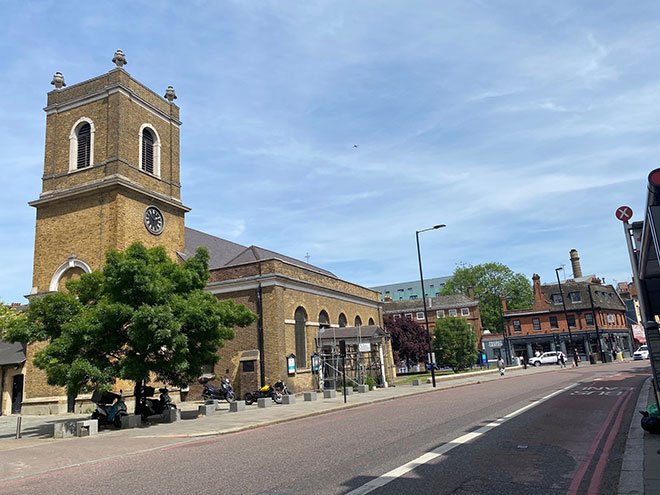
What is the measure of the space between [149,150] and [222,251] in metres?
10.2

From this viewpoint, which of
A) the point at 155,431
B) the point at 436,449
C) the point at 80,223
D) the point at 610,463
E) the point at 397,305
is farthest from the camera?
the point at 397,305

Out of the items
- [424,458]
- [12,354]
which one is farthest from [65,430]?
[12,354]

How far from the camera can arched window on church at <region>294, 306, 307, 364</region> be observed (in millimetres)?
30328

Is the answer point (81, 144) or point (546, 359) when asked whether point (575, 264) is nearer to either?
point (546, 359)

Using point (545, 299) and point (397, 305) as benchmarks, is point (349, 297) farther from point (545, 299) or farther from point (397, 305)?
point (397, 305)

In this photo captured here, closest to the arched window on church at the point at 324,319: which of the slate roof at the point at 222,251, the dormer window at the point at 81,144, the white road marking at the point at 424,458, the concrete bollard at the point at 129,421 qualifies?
the slate roof at the point at 222,251

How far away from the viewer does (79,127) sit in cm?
2984

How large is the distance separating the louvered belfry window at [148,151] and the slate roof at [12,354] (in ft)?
41.9

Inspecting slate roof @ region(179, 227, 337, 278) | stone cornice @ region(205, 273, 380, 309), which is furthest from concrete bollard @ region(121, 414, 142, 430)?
slate roof @ region(179, 227, 337, 278)

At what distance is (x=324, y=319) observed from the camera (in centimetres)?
3425

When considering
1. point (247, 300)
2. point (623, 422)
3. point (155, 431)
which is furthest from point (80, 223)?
point (623, 422)

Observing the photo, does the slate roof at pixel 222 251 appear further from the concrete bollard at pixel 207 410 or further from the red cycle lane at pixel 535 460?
the red cycle lane at pixel 535 460

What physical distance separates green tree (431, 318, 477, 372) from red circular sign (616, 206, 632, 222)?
45308mm

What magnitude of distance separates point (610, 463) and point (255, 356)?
2260 centimetres
